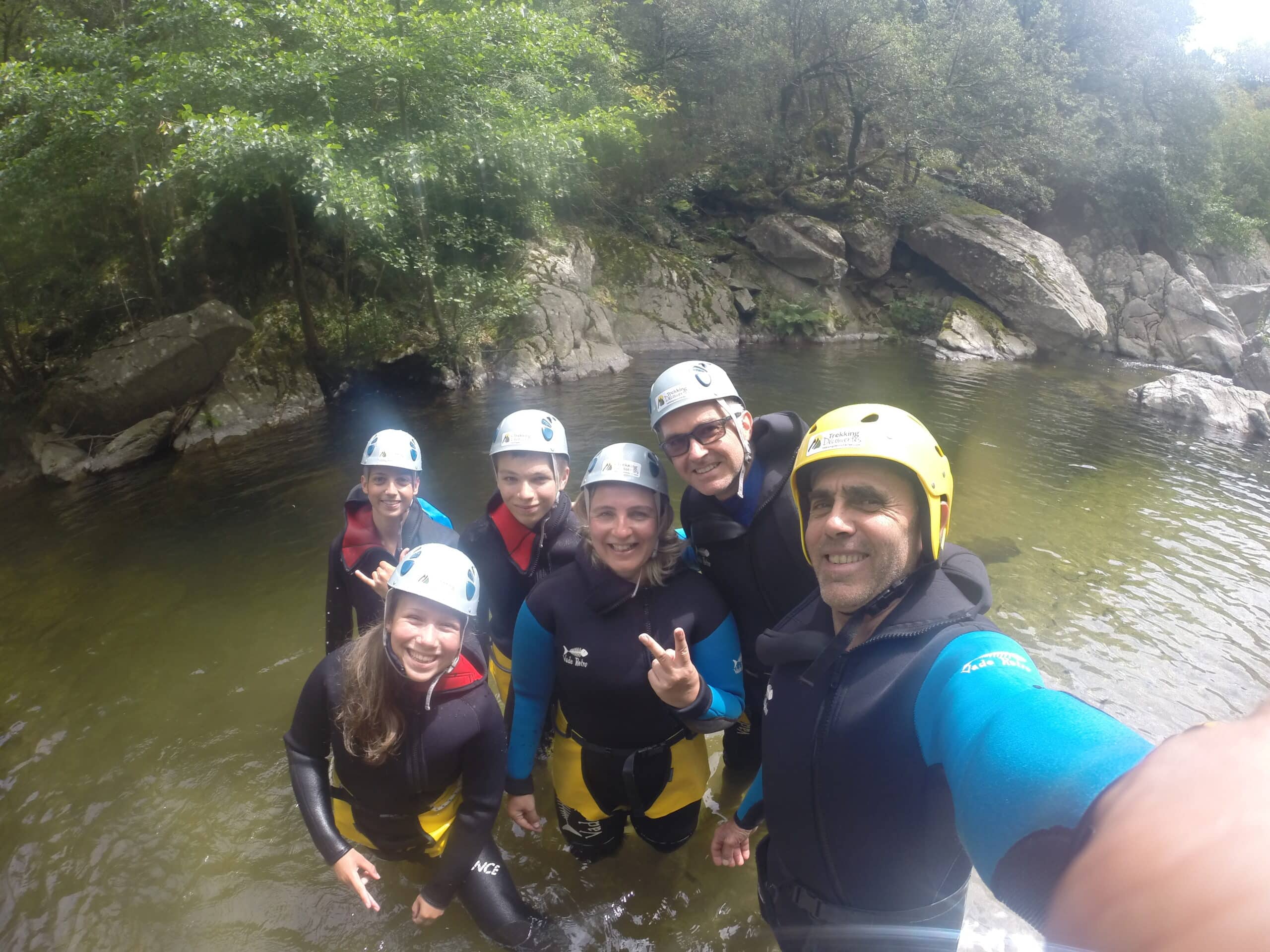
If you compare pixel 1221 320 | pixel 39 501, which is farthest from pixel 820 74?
pixel 39 501

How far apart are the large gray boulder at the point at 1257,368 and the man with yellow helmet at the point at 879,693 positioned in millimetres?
24892

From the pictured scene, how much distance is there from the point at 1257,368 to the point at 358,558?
27146 mm

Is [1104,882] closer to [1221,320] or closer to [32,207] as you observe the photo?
[32,207]

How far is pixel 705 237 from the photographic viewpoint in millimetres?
29859

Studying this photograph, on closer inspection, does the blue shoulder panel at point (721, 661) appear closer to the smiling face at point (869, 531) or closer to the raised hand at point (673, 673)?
the raised hand at point (673, 673)

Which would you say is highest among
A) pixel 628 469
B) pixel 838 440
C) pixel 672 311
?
pixel 838 440

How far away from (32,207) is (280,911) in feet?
48.0

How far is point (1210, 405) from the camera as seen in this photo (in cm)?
1538

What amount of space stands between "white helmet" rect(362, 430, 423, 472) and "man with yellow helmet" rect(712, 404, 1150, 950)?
2813mm

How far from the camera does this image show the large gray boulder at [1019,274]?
25.8 m

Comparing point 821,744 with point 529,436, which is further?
point 529,436

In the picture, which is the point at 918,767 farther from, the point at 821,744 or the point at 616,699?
the point at 616,699

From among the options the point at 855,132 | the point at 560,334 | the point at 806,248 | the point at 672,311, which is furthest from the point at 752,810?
the point at 855,132

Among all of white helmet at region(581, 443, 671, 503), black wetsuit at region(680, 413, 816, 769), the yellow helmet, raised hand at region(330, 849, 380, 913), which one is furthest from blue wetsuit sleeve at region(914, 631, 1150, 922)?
raised hand at region(330, 849, 380, 913)
